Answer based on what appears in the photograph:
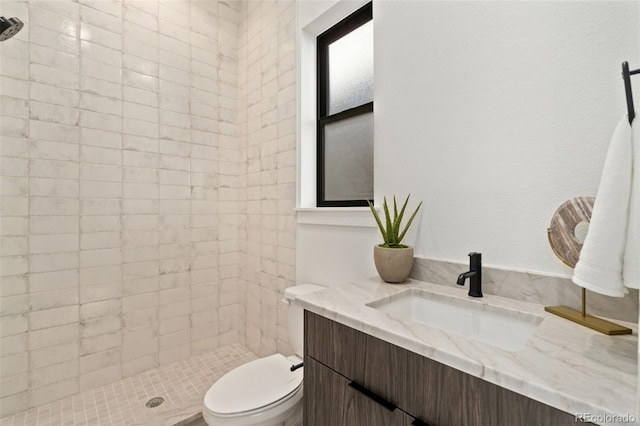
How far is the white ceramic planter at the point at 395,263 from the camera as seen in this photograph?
1.12 m

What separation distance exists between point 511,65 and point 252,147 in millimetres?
1735

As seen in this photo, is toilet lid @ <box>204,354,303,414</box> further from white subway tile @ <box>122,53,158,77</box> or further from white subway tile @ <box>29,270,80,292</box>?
white subway tile @ <box>122,53,158,77</box>

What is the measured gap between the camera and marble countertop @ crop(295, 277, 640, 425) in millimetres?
456

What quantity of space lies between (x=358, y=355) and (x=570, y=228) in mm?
674

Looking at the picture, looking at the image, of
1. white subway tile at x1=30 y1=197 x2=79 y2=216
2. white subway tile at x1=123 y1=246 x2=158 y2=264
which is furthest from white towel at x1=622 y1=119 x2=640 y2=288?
white subway tile at x1=30 y1=197 x2=79 y2=216

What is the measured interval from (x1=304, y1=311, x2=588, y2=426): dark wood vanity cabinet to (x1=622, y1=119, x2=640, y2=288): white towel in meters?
0.31

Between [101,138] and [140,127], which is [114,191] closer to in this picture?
[101,138]

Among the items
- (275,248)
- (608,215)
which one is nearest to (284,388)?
(275,248)

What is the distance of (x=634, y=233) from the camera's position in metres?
0.56

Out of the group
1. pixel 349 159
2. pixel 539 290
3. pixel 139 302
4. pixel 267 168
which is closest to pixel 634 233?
pixel 539 290

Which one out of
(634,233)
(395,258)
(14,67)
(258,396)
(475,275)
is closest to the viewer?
(634,233)

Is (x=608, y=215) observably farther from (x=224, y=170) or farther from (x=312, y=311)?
(x=224, y=170)

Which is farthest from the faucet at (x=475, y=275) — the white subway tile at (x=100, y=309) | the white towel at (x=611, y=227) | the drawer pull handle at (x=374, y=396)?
the white subway tile at (x=100, y=309)

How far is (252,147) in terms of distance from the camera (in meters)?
2.27
